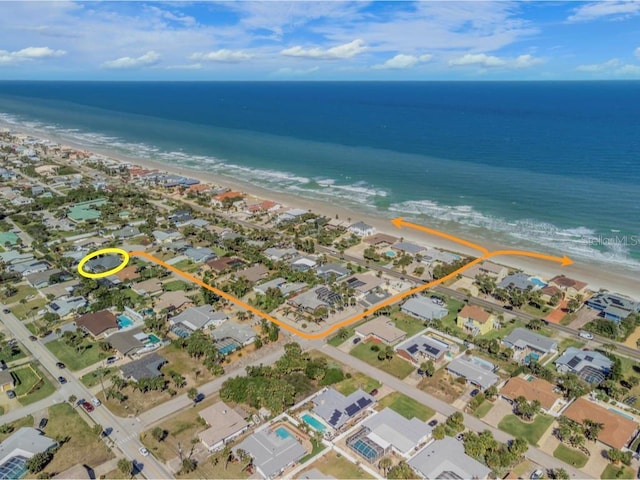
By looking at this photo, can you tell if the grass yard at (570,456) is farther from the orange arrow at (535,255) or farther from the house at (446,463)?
the orange arrow at (535,255)

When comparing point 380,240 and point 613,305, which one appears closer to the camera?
point 613,305

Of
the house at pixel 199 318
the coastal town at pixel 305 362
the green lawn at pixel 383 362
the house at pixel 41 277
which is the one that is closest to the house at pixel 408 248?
the coastal town at pixel 305 362

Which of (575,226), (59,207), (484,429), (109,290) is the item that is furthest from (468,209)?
(59,207)

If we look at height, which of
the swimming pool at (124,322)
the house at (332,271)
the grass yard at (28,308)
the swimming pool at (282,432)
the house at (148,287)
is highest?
the house at (332,271)

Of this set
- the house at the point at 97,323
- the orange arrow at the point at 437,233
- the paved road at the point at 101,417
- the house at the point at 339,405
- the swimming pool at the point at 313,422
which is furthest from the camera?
the orange arrow at the point at 437,233

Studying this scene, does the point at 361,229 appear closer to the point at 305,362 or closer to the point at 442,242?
the point at 442,242

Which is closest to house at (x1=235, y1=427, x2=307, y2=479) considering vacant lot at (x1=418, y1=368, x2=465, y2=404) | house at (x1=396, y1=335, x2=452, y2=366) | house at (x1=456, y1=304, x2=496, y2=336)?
vacant lot at (x1=418, y1=368, x2=465, y2=404)

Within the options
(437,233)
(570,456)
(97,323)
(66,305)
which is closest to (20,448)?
(97,323)
